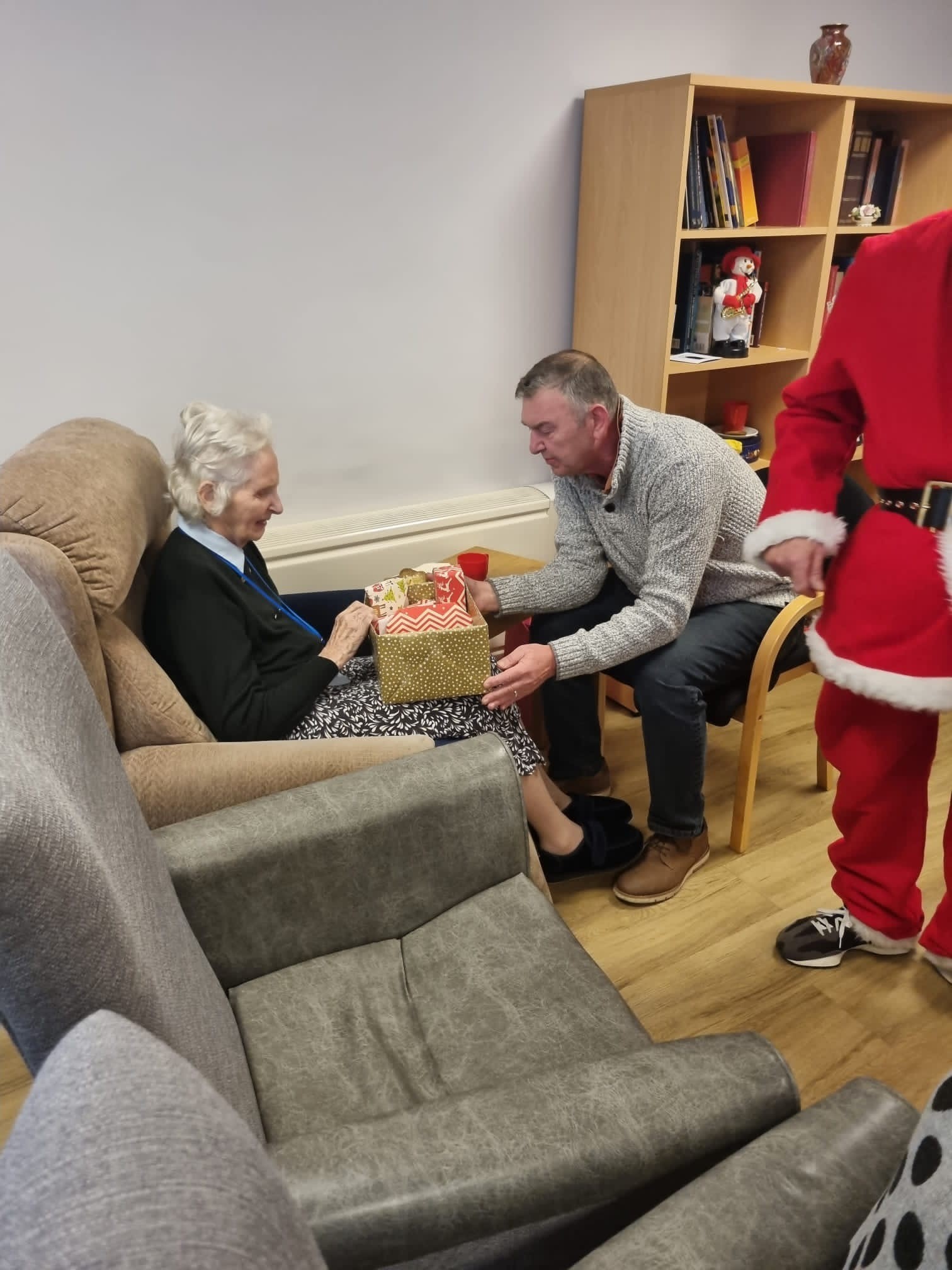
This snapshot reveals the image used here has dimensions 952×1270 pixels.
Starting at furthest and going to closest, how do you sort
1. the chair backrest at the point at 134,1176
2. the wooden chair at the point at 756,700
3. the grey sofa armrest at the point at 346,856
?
1. the wooden chair at the point at 756,700
2. the grey sofa armrest at the point at 346,856
3. the chair backrest at the point at 134,1176

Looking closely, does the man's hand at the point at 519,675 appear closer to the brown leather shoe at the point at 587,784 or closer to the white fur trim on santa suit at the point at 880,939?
the brown leather shoe at the point at 587,784

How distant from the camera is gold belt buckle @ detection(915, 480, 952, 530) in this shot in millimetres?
1367

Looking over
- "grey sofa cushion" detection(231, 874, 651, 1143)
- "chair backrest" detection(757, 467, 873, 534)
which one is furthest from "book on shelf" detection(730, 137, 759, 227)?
"grey sofa cushion" detection(231, 874, 651, 1143)

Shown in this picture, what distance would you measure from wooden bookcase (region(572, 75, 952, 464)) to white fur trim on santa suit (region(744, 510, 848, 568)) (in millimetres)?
1049

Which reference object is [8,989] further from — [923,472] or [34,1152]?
[923,472]

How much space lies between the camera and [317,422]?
243 centimetres

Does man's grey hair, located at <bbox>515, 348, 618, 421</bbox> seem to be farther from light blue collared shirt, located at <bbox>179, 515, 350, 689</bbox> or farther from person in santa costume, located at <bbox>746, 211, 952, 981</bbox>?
light blue collared shirt, located at <bbox>179, 515, 350, 689</bbox>

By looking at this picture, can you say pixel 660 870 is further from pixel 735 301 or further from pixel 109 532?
pixel 735 301

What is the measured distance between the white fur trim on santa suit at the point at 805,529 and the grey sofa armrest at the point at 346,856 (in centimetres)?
61

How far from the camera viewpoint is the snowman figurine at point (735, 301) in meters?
2.64

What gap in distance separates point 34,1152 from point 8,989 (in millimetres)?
293

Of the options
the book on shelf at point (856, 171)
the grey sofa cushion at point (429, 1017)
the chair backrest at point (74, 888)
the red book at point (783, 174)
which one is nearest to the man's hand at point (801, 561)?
the grey sofa cushion at point (429, 1017)

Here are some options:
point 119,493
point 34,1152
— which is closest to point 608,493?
point 119,493

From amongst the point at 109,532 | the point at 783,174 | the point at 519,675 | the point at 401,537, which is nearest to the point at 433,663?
the point at 519,675
